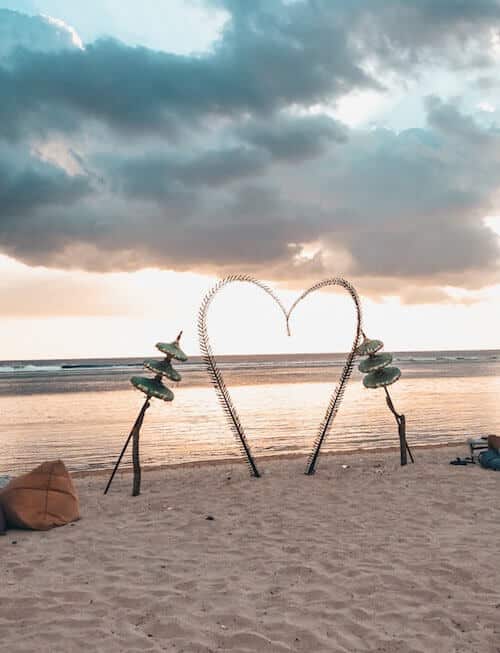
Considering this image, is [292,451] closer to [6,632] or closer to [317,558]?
[317,558]

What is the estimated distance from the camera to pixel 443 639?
5.31 meters

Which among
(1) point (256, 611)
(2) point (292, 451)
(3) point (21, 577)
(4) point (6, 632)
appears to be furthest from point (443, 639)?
(2) point (292, 451)

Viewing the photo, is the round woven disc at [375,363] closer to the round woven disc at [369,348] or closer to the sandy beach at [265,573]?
the round woven disc at [369,348]

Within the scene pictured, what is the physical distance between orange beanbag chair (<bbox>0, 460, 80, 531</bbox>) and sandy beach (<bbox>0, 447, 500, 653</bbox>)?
0.23 metres

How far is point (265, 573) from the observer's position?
23.0 ft

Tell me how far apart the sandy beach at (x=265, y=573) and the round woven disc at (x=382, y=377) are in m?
2.69

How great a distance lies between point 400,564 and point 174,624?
9.93 feet

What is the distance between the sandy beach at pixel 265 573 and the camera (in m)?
5.39

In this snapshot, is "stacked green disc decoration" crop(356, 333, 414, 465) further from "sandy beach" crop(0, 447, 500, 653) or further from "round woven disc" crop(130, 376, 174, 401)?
"round woven disc" crop(130, 376, 174, 401)

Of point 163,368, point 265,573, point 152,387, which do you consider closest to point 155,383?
point 152,387

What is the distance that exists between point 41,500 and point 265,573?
429 centimetres

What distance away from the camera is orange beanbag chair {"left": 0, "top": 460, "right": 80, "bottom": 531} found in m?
9.15

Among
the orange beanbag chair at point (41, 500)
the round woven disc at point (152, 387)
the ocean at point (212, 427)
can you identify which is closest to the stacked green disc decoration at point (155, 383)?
the round woven disc at point (152, 387)

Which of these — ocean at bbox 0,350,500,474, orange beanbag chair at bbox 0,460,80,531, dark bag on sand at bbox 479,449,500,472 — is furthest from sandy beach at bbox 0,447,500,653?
ocean at bbox 0,350,500,474
